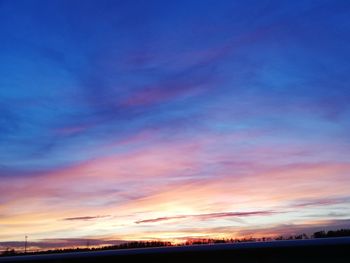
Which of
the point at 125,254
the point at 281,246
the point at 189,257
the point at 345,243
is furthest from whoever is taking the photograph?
the point at 125,254

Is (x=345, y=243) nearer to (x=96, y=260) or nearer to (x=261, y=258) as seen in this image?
(x=261, y=258)

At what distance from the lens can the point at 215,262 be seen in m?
17.4

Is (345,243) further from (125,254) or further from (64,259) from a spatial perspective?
(64,259)

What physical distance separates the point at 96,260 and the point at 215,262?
575cm

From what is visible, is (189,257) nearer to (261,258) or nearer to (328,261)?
(261,258)

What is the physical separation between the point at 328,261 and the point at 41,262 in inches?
499

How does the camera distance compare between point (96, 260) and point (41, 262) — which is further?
point (41, 262)

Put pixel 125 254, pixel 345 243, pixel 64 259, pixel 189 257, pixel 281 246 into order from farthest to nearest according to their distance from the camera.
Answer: pixel 64 259, pixel 125 254, pixel 189 257, pixel 281 246, pixel 345 243

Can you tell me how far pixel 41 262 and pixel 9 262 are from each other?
1766 millimetres

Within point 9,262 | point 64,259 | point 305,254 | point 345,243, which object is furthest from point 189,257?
point 9,262

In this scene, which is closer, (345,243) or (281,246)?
(345,243)

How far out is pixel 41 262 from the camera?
21969 millimetres

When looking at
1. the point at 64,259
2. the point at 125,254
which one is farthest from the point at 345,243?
the point at 64,259

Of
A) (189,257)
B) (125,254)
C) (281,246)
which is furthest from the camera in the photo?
(125,254)
